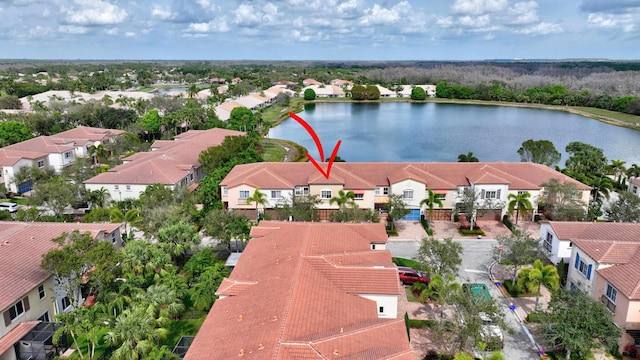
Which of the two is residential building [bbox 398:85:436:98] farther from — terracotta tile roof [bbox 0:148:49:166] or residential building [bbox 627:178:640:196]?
terracotta tile roof [bbox 0:148:49:166]

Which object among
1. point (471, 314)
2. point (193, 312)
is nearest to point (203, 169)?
point (193, 312)

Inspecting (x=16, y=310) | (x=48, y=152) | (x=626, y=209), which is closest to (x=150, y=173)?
(x=48, y=152)

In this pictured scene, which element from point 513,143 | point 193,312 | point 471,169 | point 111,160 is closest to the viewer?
point 193,312

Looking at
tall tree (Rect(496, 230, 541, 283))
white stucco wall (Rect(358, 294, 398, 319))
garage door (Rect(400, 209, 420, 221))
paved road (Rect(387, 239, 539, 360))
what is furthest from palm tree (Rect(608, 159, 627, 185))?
white stucco wall (Rect(358, 294, 398, 319))

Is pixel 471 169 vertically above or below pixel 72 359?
above

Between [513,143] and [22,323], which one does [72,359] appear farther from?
[513,143]
